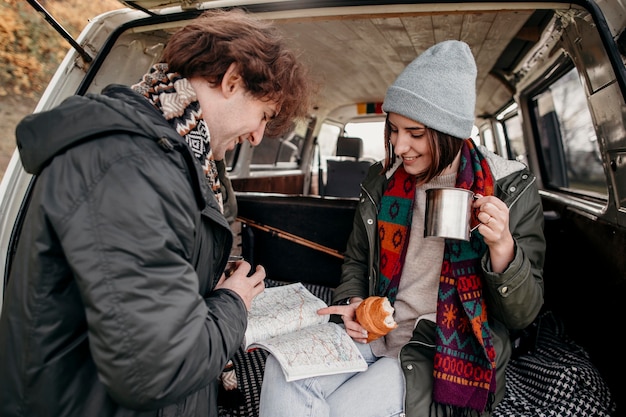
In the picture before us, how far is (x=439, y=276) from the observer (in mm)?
1810

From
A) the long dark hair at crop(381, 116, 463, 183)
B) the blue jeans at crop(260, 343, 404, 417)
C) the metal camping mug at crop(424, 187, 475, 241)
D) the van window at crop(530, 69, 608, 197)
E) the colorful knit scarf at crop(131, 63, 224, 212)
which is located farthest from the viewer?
the van window at crop(530, 69, 608, 197)

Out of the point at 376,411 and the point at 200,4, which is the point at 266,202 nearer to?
the point at 200,4

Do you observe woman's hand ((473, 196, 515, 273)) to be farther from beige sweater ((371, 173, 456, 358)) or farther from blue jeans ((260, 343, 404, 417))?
blue jeans ((260, 343, 404, 417))

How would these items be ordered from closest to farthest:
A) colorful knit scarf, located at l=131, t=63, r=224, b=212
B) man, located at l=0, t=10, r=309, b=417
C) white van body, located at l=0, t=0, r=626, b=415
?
man, located at l=0, t=10, r=309, b=417, colorful knit scarf, located at l=131, t=63, r=224, b=212, white van body, located at l=0, t=0, r=626, b=415

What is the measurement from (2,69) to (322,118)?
5.69m

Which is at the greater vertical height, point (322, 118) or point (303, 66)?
point (322, 118)

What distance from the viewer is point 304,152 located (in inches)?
286

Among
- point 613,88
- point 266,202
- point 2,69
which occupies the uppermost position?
point 2,69

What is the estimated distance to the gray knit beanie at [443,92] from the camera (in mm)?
1696

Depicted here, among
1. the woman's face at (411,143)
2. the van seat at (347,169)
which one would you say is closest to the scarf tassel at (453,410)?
the woman's face at (411,143)

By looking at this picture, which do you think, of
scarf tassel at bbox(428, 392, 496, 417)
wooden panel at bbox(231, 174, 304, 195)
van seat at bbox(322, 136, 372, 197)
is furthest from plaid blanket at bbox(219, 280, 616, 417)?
van seat at bbox(322, 136, 372, 197)

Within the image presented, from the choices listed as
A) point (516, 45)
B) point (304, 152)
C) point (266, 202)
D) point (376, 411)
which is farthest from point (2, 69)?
point (376, 411)

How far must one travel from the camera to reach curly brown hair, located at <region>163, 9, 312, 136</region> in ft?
4.14

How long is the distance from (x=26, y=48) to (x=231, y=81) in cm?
822
